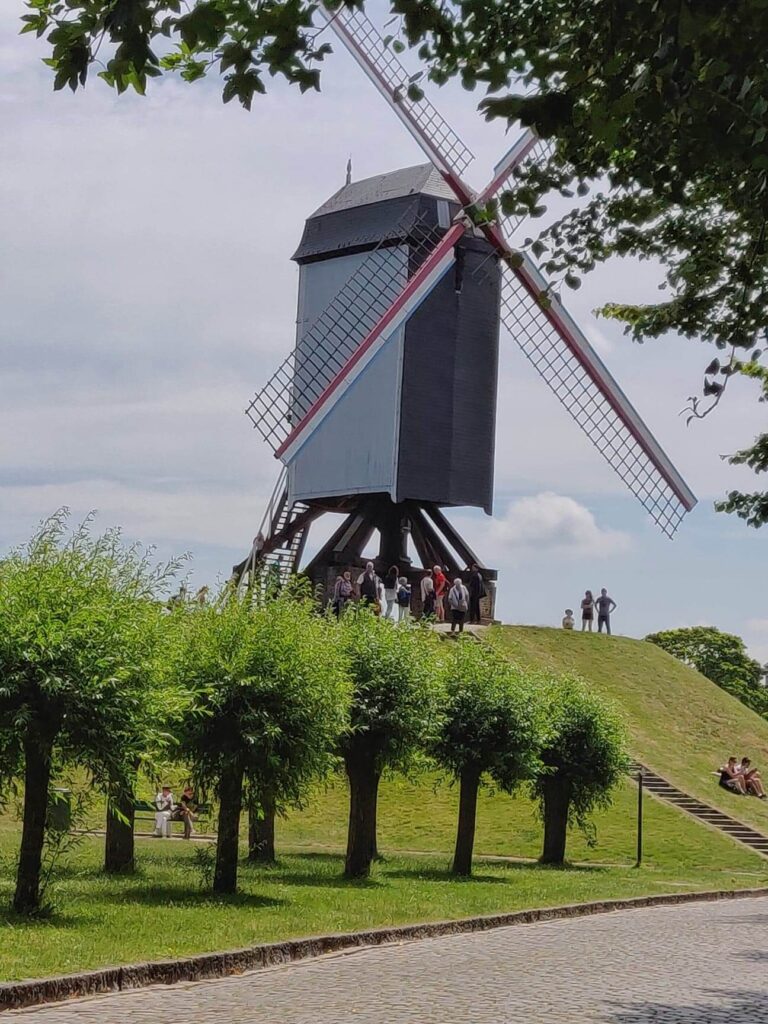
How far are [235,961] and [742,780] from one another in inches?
1189

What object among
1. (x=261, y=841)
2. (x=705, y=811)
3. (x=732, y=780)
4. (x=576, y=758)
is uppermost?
(x=576, y=758)

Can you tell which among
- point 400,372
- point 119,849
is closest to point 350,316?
point 400,372

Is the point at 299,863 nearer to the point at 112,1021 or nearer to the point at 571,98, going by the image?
the point at 112,1021

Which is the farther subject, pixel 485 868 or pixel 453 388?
pixel 453 388

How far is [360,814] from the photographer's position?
87.7 feet

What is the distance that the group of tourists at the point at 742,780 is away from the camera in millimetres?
42656

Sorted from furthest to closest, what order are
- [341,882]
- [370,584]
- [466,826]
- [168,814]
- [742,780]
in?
[370,584], [742,780], [168,814], [466,826], [341,882]

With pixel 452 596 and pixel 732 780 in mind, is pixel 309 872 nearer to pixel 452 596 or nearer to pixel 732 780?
pixel 732 780

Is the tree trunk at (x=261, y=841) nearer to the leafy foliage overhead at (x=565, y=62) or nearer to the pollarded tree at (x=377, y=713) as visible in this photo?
the pollarded tree at (x=377, y=713)

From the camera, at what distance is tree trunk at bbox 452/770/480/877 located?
94.3 ft

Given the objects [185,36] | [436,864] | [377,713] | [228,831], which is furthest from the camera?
[436,864]

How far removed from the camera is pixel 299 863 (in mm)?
29547

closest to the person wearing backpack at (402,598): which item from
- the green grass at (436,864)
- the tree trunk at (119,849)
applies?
the green grass at (436,864)

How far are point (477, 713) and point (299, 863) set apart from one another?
453 cm
